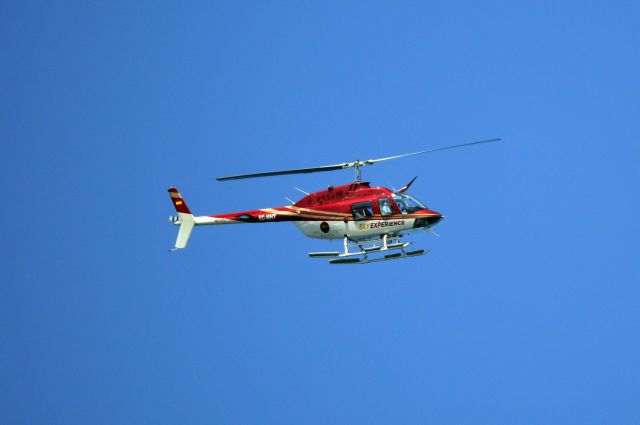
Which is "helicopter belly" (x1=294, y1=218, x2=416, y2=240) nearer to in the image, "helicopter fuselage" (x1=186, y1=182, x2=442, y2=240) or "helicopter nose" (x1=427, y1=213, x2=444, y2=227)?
"helicopter fuselage" (x1=186, y1=182, x2=442, y2=240)

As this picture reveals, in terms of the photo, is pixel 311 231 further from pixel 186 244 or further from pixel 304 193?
pixel 186 244

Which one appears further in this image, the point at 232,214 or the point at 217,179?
the point at 232,214

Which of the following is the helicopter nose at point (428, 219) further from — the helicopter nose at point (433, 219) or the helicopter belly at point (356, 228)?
the helicopter belly at point (356, 228)

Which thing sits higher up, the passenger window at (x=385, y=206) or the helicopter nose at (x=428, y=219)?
the passenger window at (x=385, y=206)

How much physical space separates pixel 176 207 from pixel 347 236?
7587mm

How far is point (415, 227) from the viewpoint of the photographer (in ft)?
124

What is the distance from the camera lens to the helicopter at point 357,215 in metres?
37.7

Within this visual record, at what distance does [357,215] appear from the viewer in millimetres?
38344

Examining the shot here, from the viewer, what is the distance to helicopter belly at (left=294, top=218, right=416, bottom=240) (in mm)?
37812

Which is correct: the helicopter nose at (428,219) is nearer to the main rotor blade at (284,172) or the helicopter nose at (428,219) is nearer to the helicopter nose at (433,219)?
the helicopter nose at (433,219)

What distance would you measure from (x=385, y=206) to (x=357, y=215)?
44.2 inches

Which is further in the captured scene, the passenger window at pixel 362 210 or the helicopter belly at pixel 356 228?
the passenger window at pixel 362 210

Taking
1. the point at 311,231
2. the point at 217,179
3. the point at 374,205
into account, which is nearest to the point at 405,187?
the point at 374,205

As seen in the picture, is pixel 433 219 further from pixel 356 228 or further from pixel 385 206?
pixel 356 228
